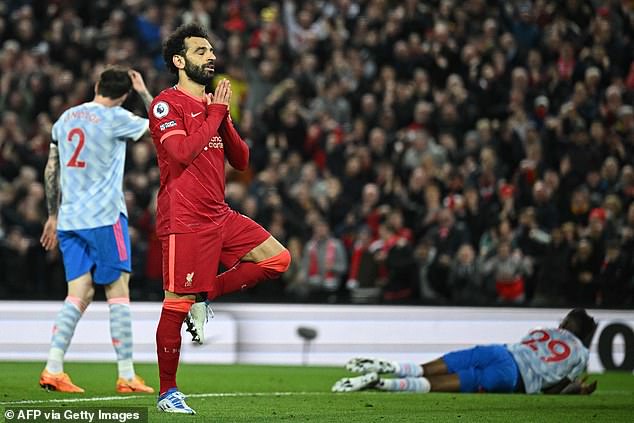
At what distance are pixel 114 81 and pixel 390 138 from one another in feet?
30.4

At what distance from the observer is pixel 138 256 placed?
17.4 m

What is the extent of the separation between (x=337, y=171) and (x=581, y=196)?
12.2 ft

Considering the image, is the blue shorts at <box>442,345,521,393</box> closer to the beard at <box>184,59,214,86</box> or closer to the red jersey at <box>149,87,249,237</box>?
the red jersey at <box>149,87,249,237</box>

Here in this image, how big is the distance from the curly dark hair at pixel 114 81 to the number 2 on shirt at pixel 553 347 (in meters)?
4.05

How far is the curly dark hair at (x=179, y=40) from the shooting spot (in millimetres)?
8398

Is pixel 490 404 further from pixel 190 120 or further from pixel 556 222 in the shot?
pixel 556 222

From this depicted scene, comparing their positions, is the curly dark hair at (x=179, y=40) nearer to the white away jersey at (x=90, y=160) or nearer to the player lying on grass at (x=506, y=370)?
the white away jersey at (x=90, y=160)

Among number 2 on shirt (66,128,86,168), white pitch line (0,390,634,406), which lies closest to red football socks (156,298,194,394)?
white pitch line (0,390,634,406)

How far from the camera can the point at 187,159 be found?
8.03m

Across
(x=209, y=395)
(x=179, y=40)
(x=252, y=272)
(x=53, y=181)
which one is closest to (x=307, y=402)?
(x=209, y=395)

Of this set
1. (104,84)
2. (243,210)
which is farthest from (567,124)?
(104,84)

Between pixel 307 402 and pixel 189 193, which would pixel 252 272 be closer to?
pixel 189 193

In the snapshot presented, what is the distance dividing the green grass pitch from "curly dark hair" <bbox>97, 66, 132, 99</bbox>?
244 cm

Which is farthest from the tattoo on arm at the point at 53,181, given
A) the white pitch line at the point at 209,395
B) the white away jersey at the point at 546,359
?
the white away jersey at the point at 546,359
